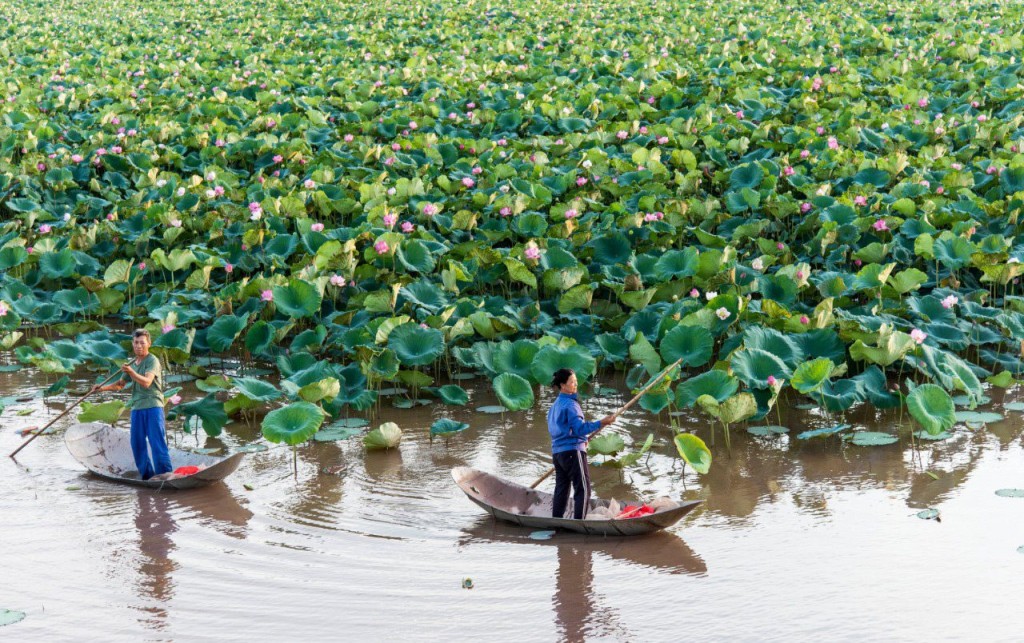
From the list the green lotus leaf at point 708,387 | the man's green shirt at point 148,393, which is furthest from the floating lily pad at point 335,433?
the green lotus leaf at point 708,387

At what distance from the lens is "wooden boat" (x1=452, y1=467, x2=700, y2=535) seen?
5.62 metres

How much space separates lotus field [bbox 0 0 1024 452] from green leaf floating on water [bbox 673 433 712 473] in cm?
3

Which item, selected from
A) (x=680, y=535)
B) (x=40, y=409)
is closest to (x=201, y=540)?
(x=680, y=535)

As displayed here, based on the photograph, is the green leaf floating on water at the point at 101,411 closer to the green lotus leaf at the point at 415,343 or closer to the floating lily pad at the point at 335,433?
the floating lily pad at the point at 335,433

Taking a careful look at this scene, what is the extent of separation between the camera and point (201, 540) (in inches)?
232

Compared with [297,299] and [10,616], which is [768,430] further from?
[10,616]

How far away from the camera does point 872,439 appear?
22.9ft

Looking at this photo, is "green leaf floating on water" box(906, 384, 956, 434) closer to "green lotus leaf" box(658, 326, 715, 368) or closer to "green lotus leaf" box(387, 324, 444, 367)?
"green lotus leaf" box(658, 326, 715, 368)

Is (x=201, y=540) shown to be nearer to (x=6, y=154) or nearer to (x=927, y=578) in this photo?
(x=927, y=578)

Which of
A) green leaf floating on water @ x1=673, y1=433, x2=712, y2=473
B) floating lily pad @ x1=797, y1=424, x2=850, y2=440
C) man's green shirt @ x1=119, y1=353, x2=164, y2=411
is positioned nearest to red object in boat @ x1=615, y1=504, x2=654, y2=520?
green leaf floating on water @ x1=673, y1=433, x2=712, y2=473

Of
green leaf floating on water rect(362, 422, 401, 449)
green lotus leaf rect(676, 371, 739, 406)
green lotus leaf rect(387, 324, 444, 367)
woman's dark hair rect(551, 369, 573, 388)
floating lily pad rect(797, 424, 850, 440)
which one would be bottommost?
floating lily pad rect(797, 424, 850, 440)

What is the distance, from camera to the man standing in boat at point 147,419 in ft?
22.2

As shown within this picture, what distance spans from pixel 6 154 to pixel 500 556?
10020mm

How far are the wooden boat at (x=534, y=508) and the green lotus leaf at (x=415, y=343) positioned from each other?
6.28 feet
